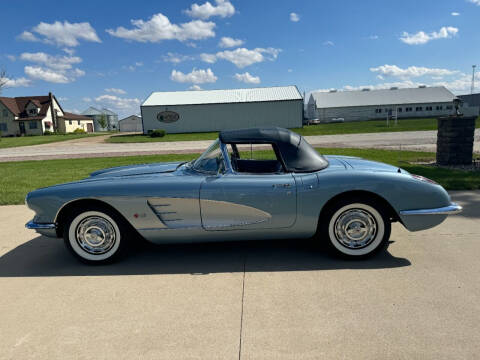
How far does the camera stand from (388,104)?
5694cm

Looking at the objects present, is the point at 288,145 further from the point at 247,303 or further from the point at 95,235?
the point at 95,235

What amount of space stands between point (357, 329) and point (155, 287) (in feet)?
5.68

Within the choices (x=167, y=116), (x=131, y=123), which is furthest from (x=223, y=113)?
(x=131, y=123)

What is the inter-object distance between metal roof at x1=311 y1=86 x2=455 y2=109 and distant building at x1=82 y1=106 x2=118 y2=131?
173 ft

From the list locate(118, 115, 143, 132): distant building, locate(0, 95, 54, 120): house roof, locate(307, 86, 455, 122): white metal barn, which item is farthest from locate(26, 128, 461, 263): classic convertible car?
locate(118, 115, 143, 132): distant building

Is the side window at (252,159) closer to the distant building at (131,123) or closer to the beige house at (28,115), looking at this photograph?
the beige house at (28,115)

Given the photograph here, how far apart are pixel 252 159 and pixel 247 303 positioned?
6.20ft

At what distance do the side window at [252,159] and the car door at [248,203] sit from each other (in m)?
0.31

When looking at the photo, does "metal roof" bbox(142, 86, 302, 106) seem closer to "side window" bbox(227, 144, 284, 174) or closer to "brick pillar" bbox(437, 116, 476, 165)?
"brick pillar" bbox(437, 116, 476, 165)

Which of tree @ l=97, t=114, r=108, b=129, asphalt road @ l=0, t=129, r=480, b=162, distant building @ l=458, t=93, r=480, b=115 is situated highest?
distant building @ l=458, t=93, r=480, b=115

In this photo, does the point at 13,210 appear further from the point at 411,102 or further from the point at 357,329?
the point at 411,102

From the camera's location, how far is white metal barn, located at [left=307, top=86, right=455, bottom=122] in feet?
186

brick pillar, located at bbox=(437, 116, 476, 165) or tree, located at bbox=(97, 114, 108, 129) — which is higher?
tree, located at bbox=(97, 114, 108, 129)

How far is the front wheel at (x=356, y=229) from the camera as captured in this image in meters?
3.27
